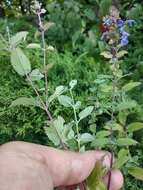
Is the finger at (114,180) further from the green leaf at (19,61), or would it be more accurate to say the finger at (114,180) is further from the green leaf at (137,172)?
the green leaf at (19,61)

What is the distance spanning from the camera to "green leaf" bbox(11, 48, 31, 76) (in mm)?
1291

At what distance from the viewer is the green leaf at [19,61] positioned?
129 cm

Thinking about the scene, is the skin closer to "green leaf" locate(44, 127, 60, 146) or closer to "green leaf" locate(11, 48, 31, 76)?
"green leaf" locate(44, 127, 60, 146)

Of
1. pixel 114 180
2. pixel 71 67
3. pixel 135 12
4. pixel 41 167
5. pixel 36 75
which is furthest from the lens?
pixel 135 12

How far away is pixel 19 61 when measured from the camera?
1.30 m

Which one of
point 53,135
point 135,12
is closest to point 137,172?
point 53,135

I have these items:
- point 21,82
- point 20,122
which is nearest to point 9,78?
point 21,82

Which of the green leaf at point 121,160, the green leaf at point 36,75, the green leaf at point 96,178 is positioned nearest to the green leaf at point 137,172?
the green leaf at point 121,160

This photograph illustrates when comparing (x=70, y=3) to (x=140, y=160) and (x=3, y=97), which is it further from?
(x=140, y=160)

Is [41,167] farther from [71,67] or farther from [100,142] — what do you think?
[71,67]

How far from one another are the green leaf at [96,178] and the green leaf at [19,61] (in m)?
0.30

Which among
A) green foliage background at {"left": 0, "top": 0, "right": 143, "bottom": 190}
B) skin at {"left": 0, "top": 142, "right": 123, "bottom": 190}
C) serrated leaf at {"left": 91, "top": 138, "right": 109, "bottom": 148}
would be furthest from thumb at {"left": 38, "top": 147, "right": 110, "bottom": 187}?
green foliage background at {"left": 0, "top": 0, "right": 143, "bottom": 190}

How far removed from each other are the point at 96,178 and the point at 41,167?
0.80ft

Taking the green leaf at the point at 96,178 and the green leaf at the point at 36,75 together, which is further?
the green leaf at the point at 36,75
